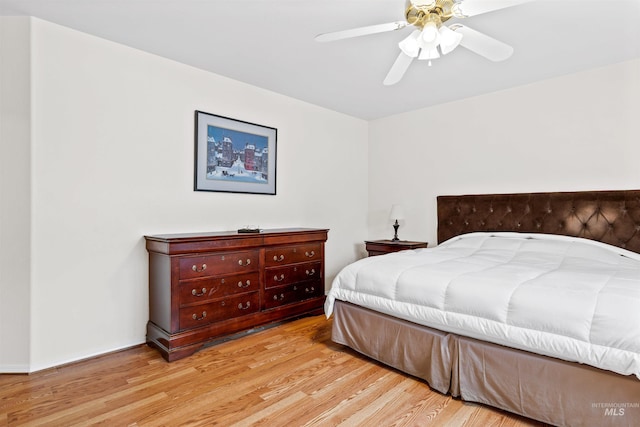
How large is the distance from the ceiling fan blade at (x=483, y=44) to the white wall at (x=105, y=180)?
2198 millimetres

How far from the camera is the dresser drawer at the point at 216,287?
99.3 inches

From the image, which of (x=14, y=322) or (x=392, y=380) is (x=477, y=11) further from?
(x=14, y=322)

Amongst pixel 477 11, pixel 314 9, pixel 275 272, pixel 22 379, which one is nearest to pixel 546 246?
pixel 477 11

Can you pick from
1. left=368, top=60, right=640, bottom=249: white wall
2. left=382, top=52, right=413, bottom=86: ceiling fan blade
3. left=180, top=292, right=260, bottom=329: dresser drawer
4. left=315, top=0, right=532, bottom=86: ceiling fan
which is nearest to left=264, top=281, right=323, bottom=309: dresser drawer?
left=180, top=292, right=260, bottom=329: dresser drawer

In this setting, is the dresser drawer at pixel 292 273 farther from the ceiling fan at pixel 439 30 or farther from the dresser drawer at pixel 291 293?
the ceiling fan at pixel 439 30

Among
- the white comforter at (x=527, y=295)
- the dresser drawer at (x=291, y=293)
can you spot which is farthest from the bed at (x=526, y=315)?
the dresser drawer at (x=291, y=293)

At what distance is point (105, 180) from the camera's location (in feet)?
8.35

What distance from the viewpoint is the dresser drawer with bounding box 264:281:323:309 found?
3066 mm

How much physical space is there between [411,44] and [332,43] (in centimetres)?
95

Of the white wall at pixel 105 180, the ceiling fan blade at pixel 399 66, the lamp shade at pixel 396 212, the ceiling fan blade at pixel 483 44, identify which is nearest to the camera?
the ceiling fan blade at pixel 483 44

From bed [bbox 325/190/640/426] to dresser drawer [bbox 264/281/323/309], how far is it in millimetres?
691

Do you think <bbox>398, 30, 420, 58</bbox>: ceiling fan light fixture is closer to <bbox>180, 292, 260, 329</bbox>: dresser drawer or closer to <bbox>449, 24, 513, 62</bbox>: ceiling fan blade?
<bbox>449, 24, 513, 62</bbox>: ceiling fan blade

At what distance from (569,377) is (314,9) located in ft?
8.13

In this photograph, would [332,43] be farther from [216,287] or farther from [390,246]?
[390,246]
